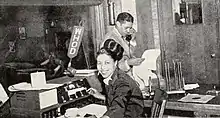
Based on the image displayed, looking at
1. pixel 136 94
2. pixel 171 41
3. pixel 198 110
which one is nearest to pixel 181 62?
pixel 171 41

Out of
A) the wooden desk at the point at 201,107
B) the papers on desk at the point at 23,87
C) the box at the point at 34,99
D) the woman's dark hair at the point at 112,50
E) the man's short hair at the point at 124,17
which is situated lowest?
the wooden desk at the point at 201,107

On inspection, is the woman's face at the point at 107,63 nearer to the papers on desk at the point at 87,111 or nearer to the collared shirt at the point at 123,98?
the collared shirt at the point at 123,98

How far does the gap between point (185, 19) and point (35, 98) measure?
2.09 metres

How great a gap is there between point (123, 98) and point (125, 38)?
994mm

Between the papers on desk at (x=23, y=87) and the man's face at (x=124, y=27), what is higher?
the man's face at (x=124, y=27)

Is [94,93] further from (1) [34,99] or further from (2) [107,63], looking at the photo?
(1) [34,99]

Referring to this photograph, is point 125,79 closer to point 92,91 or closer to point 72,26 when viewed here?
point 92,91

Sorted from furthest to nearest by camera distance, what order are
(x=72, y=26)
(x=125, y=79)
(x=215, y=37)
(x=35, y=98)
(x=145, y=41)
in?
(x=215, y=37) → (x=145, y=41) → (x=72, y=26) → (x=35, y=98) → (x=125, y=79)

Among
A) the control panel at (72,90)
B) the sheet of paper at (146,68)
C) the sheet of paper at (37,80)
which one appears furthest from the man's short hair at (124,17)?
the sheet of paper at (37,80)

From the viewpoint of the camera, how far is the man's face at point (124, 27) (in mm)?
2552

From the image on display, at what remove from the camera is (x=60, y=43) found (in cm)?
245

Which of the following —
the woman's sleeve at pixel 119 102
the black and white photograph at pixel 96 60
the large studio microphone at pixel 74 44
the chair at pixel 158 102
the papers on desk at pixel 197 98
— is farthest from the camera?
the large studio microphone at pixel 74 44

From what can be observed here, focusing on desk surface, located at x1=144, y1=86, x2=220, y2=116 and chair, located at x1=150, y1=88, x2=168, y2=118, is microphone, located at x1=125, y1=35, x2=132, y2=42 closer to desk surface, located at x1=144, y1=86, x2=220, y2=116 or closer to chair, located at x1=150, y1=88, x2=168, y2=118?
desk surface, located at x1=144, y1=86, x2=220, y2=116

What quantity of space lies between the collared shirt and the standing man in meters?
0.69
